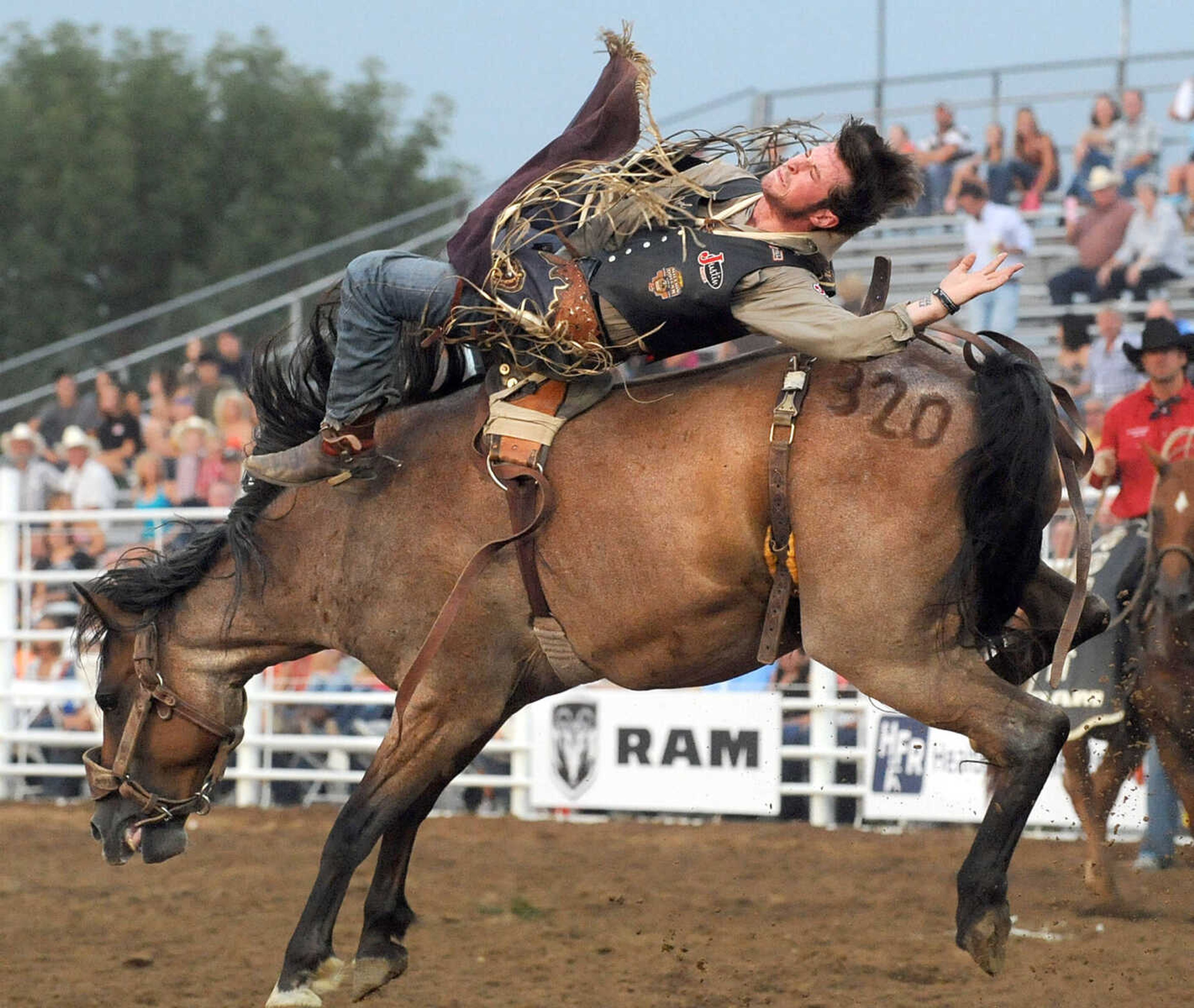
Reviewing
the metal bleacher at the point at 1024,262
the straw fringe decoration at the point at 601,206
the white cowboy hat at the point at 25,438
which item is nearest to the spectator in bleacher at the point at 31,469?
the white cowboy hat at the point at 25,438

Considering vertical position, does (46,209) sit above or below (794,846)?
above

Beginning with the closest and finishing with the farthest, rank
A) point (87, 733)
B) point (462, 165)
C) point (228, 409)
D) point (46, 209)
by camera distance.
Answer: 1. point (87, 733)
2. point (228, 409)
3. point (46, 209)
4. point (462, 165)

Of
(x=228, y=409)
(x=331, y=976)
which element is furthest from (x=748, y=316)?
(x=228, y=409)

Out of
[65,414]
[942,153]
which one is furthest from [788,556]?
[65,414]

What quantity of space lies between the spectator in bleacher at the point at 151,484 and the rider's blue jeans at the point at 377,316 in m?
6.44

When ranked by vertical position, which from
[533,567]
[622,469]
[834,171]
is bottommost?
[533,567]

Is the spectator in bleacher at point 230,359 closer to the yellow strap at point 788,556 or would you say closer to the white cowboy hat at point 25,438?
the white cowboy hat at point 25,438

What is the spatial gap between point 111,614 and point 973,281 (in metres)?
2.59

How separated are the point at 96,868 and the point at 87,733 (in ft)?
8.04

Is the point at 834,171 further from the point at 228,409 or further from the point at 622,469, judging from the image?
the point at 228,409

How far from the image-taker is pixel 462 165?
108 ft

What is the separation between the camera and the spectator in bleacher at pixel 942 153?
13.2 m

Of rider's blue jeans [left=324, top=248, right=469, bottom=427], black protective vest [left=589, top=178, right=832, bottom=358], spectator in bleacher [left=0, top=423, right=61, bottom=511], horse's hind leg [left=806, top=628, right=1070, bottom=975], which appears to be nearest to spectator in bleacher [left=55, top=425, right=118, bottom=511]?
spectator in bleacher [left=0, top=423, right=61, bottom=511]

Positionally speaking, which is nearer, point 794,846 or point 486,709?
point 486,709
